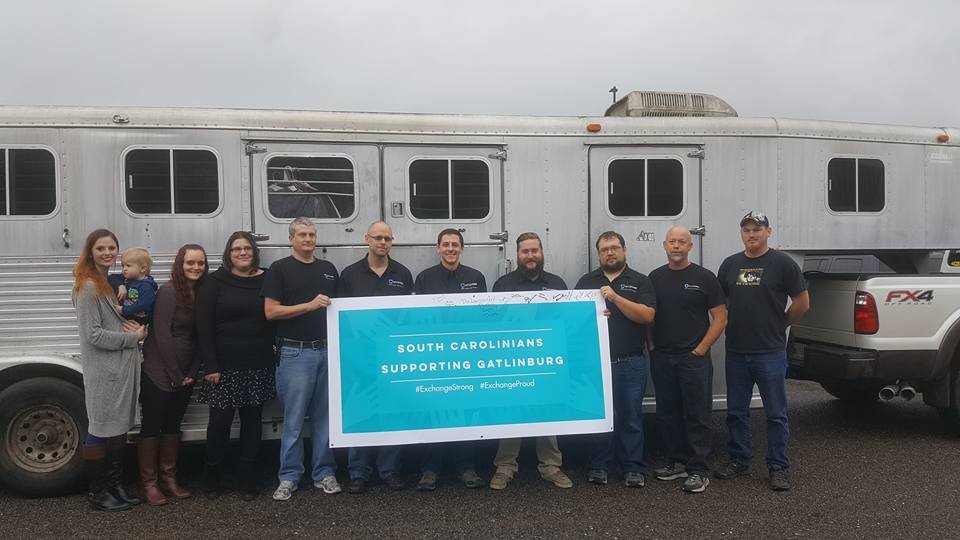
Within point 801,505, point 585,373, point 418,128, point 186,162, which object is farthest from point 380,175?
point 801,505

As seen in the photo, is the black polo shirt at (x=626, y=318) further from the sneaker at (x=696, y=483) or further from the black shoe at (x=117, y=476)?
the black shoe at (x=117, y=476)

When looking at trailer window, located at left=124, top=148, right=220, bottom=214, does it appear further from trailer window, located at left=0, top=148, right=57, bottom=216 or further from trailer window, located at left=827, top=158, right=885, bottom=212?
trailer window, located at left=827, top=158, right=885, bottom=212

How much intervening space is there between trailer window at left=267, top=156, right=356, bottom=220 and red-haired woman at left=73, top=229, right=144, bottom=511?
1175 mm

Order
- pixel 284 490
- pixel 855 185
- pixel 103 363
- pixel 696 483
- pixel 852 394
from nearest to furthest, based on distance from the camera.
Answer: pixel 103 363 < pixel 284 490 < pixel 696 483 < pixel 855 185 < pixel 852 394

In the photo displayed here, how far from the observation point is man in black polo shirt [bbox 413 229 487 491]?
15.8 ft

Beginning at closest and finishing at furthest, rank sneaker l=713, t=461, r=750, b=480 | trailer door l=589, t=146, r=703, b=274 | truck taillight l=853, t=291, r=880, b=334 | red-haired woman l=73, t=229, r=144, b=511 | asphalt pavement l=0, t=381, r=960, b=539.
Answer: asphalt pavement l=0, t=381, r=960, b=539
red-haired woman l=73, t=229, r=144, b=511
sneaker l=713, t=461, r=750, b=480
trailer door l=589, t=146, r=703, b=274
truck taillight l=853, t=291, r=880, b=334

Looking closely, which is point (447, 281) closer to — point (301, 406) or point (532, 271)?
point (532, 271)

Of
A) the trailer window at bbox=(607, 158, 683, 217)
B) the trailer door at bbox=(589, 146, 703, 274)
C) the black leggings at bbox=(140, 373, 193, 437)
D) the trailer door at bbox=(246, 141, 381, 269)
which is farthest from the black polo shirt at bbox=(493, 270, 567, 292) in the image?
the black leggings at bbox=(140, 373, 193, 437)

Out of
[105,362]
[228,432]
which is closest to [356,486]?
[228,432]

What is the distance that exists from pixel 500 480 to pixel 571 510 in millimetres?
606

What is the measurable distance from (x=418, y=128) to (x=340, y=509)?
9.45 feet

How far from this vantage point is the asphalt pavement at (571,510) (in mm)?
4215

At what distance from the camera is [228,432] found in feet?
15.4

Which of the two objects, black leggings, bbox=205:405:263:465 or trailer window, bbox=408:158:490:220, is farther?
trailer window, bbox=408:158:490:220
